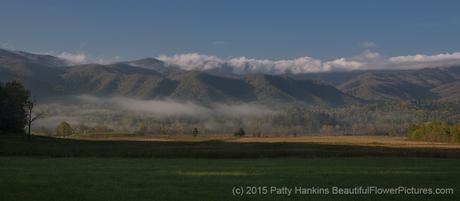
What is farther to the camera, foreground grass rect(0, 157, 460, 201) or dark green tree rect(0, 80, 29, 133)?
dark green tree rect(0, 80, 29, 133)

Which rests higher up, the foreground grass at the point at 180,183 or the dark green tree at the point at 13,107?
the dark green tree at the point at 13,107

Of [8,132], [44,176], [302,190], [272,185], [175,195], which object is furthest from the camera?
[8,132]

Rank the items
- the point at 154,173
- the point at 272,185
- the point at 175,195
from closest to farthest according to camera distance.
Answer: the point at 175,195 < the point at 272,185 < the point at 154,173

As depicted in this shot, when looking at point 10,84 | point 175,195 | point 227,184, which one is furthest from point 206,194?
point 10,84

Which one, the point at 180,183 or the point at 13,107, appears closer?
the point at 180,183

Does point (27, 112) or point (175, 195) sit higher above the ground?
point (27, 112)

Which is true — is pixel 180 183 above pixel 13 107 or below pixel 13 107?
below

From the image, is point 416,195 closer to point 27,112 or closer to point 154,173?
point 154,173

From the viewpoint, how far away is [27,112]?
493 feet

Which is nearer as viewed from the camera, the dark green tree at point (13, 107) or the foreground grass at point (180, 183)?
the foreground grass at point (180, 183)

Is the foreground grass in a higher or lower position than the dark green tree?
lower

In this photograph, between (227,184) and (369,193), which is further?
(227,184)

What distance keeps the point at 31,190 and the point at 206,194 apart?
1173 cm

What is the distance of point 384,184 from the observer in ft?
138
